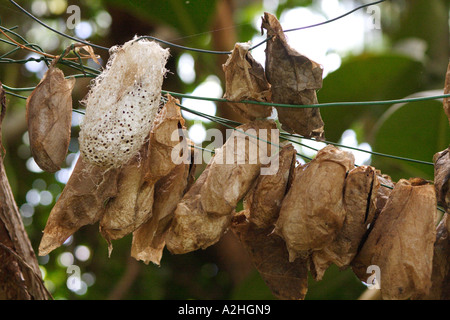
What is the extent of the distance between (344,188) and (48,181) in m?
1.81

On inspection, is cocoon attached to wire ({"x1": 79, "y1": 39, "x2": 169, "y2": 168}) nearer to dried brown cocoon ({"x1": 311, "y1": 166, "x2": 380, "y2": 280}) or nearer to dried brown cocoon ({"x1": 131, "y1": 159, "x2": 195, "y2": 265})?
dried brown cocoon ({"x1": 131, "y1": 159, "x2": 195, "y2": 265})

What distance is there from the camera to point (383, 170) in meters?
1.83

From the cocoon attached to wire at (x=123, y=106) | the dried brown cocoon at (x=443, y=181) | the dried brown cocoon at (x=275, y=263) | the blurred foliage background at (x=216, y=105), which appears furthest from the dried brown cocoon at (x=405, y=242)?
the blurred foliage background at (x=216, y=105)

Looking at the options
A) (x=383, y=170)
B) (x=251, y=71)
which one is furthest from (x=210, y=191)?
(x=383, y=170)

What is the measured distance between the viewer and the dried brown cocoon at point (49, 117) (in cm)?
77

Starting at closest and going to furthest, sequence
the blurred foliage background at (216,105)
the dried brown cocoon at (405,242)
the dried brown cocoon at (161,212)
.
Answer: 1. the dried brown cocoon at (405,242)
2. the dried brown cocoon at (161,212)
3. the blurred foliage background at (216,105)

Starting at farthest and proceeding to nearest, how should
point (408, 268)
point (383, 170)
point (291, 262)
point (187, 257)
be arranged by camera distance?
point (187, 257) → point (383, 170) → point (291, 262) → point (408, 268)

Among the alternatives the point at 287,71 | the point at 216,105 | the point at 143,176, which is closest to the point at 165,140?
the point at 143,176

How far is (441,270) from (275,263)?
23cm

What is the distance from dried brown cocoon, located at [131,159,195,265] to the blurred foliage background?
695 mm

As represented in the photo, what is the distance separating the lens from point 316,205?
2.40 feet

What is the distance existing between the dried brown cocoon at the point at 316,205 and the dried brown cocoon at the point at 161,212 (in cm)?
15

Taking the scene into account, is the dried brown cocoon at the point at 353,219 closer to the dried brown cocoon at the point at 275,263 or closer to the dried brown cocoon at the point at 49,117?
the dried brown cocoon at the point at 275,263
